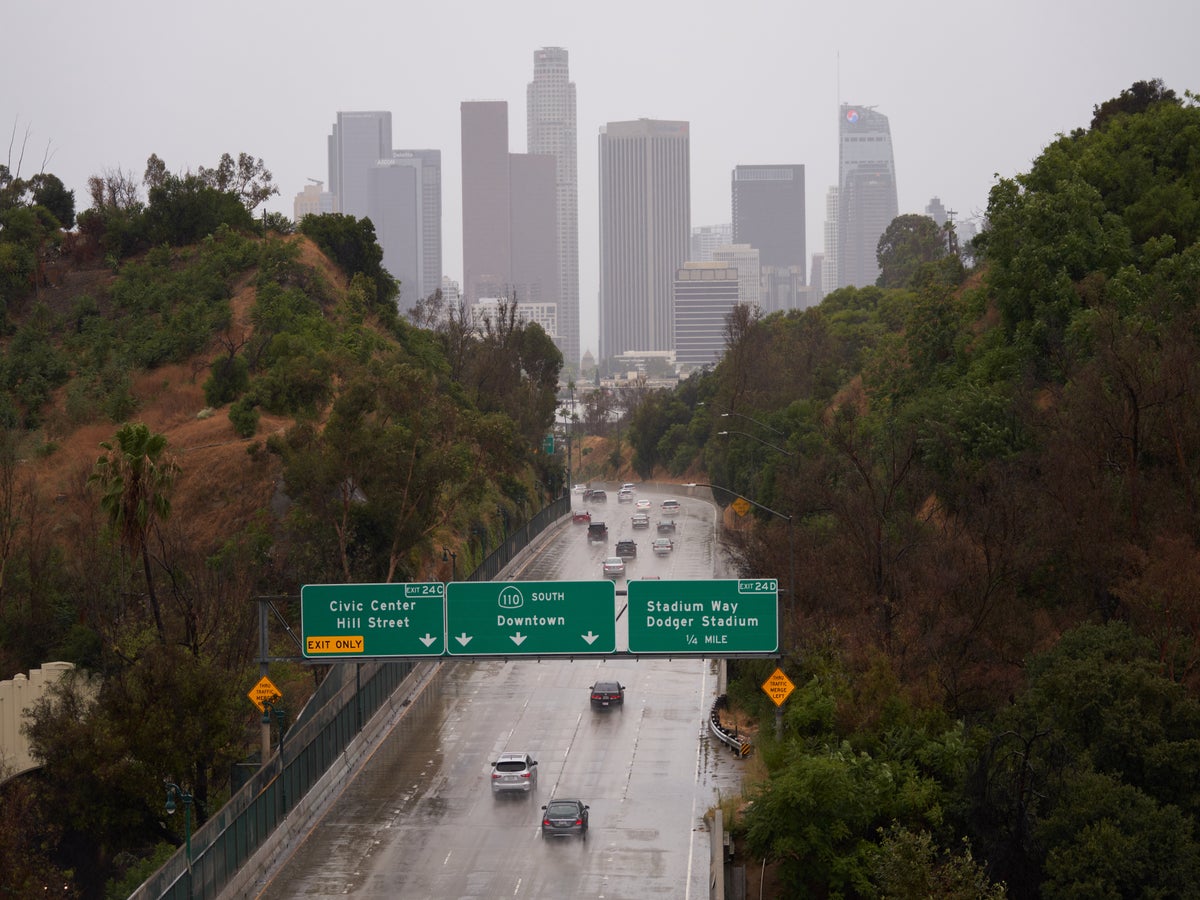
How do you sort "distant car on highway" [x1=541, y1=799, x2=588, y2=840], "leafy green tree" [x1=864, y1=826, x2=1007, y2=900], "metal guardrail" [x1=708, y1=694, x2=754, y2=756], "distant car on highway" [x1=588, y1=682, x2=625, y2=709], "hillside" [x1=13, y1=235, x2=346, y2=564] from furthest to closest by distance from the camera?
"hillside" [x1=13, y1=235, x2=346, y2=564]
"distant car on highway" [x1=588, y1=682, x2=625, y2=709]
"metal guardrail" [x1=708, y1=694, x2=754, y2=756]
"distant car on highway" [x1=541, y1=799, x2=588, y2=840]
"leafy green tree" [x1=864, y1=826, x2=1007, y2=900]

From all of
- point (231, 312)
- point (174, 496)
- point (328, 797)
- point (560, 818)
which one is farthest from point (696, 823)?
point (231, 312)

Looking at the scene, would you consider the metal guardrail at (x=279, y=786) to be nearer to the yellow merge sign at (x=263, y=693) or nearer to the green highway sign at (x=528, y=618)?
the yellow merge sign at (x=263, y=693)

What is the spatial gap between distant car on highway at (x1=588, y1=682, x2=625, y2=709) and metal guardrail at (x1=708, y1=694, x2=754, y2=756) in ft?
12.2

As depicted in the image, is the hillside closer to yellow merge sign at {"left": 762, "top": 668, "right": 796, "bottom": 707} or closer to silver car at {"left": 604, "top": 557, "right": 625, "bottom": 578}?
silver car at {"left": 604, "top": 557, "right": 625, "bottom": 578}

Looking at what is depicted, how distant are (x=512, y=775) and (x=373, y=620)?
6.84m

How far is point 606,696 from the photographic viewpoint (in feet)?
174

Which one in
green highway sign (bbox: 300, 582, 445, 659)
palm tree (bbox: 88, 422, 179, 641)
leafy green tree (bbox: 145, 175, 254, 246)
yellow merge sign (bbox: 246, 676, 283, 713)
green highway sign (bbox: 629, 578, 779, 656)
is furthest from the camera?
leafy green tree (bbox: 145, 175, 254, 246)

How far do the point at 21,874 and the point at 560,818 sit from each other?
13510mm

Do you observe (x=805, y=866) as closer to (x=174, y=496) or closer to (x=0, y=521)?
(x=0, y=521)

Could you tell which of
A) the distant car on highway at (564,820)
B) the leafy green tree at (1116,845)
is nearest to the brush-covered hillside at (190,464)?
the distant car on highway at (564,820)

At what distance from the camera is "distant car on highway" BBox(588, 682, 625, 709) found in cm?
5294

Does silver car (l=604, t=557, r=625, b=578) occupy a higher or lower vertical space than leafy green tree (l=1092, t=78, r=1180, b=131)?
lower

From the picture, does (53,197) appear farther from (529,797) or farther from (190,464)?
(529,797)

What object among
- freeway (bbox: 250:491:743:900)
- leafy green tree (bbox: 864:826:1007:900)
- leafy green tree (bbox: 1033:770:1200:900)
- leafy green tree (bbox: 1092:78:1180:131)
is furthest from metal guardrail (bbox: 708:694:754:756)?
leafy green tree (bbox: 1092:78:1180:131)
